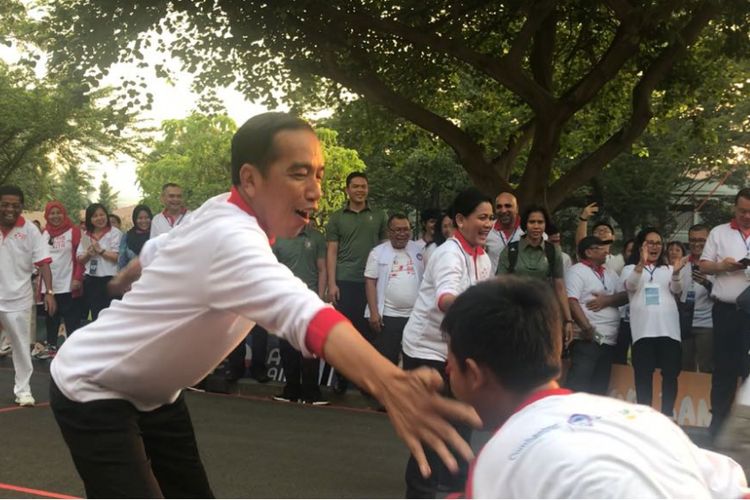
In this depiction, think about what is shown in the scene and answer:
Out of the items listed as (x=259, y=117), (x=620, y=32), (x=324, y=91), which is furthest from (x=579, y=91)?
(x=259, y=117)

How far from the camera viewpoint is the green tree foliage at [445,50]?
1352 cm

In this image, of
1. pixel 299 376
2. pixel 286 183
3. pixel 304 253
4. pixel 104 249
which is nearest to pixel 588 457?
pixel 286 183

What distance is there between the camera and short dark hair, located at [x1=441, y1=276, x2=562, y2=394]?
2223 mm

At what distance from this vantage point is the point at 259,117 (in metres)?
2.92

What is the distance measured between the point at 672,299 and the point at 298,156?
6503mm

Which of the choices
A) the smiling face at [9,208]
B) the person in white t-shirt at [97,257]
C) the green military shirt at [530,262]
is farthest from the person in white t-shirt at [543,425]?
the person in white t-shirt at [97,257]

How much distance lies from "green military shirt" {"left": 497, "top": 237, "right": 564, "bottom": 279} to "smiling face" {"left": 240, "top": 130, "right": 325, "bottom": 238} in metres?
5.05

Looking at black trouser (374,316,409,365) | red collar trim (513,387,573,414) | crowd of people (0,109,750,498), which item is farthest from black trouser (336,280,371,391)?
red collar trim (513,387,573,414)

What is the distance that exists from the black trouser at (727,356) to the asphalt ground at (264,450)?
2.07 metres

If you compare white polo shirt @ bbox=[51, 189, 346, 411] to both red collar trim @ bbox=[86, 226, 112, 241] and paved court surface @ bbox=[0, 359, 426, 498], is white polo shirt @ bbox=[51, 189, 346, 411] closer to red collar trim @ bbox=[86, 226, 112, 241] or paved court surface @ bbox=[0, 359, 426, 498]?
paved court surface @ bbox=[0, 359, 426, 498]

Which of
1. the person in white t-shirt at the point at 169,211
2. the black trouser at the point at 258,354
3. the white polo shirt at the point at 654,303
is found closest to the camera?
the white polo shirt at the point at 654,303

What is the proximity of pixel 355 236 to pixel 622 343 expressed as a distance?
2.87 m

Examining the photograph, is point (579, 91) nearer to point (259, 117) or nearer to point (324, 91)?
point (324, 91)

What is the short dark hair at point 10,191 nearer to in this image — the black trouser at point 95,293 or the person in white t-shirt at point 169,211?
the person in white t-shirt at point 169,211
